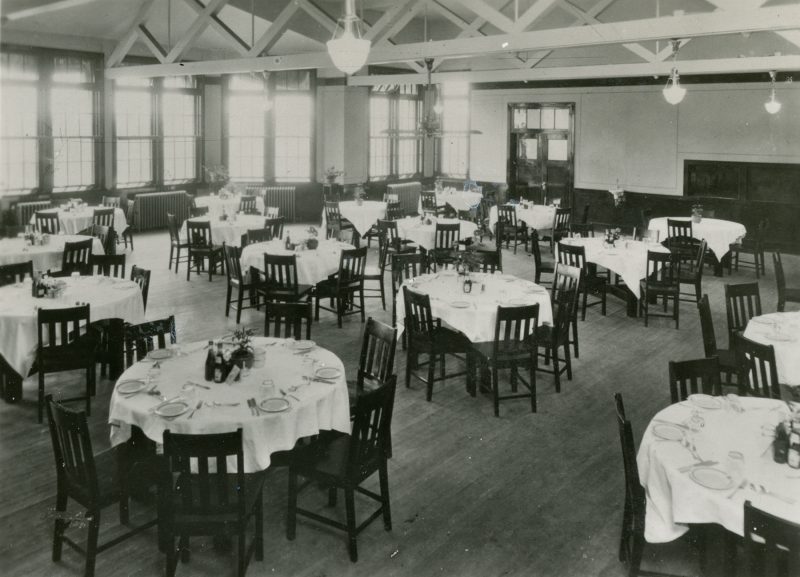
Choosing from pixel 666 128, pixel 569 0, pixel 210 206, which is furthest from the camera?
pixel 666 128

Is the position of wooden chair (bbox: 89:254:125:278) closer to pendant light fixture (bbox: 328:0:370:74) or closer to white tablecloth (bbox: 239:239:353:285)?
white tablecloth (bbox: 239:239:353:285)

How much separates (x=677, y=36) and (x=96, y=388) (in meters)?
6.26

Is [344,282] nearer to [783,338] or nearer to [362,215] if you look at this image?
[783,338]

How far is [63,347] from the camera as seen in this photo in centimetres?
577

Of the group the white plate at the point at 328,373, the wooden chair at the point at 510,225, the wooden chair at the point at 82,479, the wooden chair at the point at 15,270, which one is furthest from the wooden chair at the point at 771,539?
the wooden chair at the point at 510,225

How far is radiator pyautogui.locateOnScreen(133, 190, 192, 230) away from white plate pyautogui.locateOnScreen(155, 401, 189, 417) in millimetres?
11544

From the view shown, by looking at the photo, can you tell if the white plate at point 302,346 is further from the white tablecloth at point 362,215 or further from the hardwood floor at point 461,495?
the white tablecloth at point 362,215

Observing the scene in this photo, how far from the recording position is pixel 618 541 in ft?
13.9

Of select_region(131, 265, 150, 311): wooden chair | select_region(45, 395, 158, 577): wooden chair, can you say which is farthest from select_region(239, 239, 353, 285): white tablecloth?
select_region(45, 395, 158, 577): wooden chair

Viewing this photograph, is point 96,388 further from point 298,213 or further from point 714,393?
point 298,213

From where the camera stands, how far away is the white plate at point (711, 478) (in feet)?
10.9

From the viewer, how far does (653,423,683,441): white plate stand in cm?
380

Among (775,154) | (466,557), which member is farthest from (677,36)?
(775,154)

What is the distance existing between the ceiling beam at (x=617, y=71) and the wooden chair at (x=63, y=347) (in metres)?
9.06
